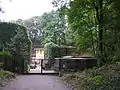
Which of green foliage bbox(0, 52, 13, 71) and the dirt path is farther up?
green foliage bbox(0, 52, 13, 71)

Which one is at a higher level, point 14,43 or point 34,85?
point 14,43

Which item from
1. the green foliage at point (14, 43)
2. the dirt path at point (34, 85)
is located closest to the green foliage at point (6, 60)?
the green foliage at point (14, 43)

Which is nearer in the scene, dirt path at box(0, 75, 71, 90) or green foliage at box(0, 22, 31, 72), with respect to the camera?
dirt path at box(0, 75, 71, 90)

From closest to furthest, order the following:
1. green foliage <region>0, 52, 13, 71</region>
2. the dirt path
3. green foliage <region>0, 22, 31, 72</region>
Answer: the dirt path, green foliage <region>0, 52, 13, 71</region>, green foliage <region>0, 22, 31, 72</region>

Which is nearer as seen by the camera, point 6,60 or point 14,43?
point 6,60

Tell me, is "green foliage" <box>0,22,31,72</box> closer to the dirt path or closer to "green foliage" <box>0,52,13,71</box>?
"green foliage" <box>0,52,13,71</box>

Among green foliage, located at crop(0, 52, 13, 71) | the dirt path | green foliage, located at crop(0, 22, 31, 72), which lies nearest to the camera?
the dirt path

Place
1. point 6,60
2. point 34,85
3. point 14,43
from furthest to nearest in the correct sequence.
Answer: point 14,43 → point 6,60 → point 34,85

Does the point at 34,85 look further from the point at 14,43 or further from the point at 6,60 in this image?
the point at 14,43

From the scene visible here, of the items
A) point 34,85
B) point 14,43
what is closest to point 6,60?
point 14,43

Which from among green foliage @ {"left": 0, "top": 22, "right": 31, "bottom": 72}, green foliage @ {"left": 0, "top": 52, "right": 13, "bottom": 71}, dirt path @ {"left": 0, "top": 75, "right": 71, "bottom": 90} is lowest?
dirt path @ {"left": 0, "top": 75, "right": 71, "bottom": 90}

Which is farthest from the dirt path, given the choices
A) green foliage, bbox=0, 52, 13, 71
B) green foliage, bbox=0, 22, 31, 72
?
green foliage, bbox=0, 22, 31, 72

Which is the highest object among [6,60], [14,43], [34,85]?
[14,43]

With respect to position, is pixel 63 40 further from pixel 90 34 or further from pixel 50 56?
pixel 90 34
